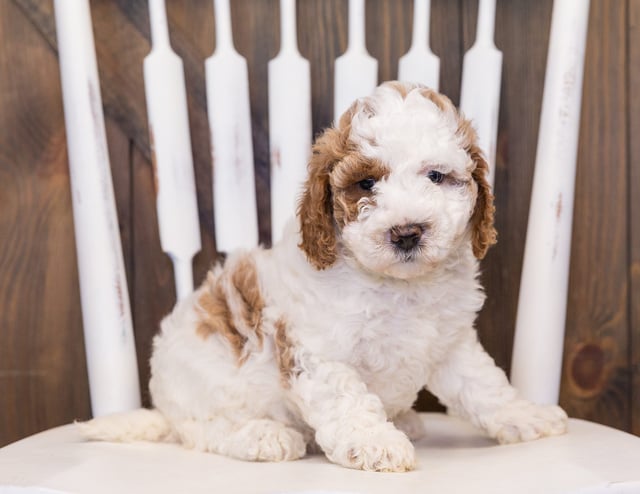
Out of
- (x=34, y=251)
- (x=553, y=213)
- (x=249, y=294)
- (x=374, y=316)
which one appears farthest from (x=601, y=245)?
(x=34, y=251)

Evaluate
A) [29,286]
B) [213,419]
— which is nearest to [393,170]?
[213,419]

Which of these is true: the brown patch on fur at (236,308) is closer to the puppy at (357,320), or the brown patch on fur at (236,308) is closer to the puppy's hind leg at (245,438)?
the puppy at (357,320)

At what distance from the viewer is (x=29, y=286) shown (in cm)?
190

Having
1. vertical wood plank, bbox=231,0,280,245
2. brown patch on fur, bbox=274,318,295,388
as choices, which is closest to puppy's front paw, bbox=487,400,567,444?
brown patch on fur, bbox=274,318,295,388

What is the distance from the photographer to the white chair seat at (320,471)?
0.98 m

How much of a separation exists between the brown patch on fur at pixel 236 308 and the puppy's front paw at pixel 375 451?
0.28 meters

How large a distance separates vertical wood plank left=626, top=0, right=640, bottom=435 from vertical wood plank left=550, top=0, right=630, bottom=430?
12 mm

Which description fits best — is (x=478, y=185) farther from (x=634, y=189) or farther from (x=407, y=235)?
(x=634, y=189)

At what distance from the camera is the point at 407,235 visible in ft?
4.01

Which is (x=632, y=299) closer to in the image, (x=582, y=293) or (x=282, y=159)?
(x=582, y=293)

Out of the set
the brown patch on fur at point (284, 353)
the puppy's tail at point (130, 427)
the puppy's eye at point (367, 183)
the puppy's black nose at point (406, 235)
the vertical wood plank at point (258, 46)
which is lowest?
the puppy's tail at point (130, 427)

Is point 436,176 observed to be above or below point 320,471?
above

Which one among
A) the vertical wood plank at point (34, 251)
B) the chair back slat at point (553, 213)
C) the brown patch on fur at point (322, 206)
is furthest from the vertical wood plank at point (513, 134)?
the vertical wood plank at point (34, 251)

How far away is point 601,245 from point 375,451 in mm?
973
